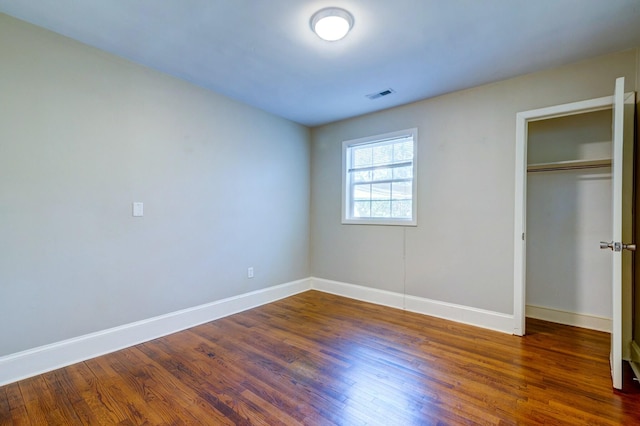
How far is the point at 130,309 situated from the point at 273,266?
1.77 metres

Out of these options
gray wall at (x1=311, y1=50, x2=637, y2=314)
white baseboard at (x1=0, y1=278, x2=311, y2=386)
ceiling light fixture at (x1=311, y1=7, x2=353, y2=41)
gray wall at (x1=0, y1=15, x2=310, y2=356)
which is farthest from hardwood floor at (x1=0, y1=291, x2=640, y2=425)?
ceiling light fixture at (x1=311, y1=7, x2=353, y2=41)

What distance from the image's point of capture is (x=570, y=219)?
3033 mm

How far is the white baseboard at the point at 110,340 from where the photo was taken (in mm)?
2045

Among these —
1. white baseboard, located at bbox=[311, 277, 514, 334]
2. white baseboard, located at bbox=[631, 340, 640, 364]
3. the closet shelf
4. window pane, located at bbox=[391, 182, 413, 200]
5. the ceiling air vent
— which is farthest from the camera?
window pane, located at bbox=[391, 182, 413, 200]

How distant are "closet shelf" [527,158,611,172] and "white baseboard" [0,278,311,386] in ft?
12.0

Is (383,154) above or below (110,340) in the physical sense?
above

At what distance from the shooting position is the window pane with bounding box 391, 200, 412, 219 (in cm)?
364

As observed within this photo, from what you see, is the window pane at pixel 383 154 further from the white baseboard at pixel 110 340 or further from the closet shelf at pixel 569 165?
the white baseboard at pixel 110 340

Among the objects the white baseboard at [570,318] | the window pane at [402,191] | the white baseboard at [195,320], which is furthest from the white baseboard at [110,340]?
the white baseboard at [570,318]

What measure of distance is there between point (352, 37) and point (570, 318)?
3594 mm

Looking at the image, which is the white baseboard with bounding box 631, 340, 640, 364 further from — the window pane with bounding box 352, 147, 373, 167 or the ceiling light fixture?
the ceiling light fixture

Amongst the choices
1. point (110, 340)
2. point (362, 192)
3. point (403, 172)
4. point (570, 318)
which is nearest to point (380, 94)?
point (403, 172)

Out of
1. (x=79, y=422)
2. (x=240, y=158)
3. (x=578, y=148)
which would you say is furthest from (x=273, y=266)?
(x=578, y=148)

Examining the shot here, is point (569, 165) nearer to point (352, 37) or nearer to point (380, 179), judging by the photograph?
point (380, 179)
